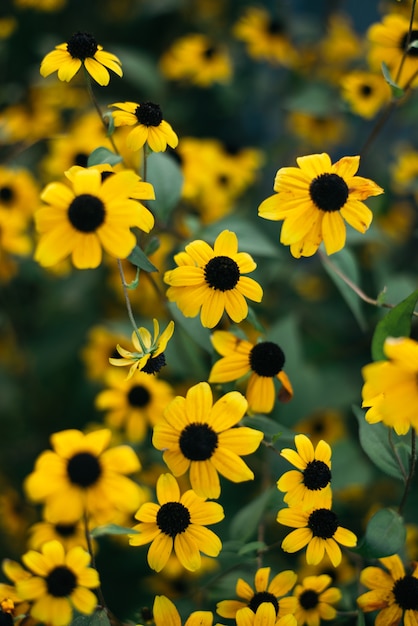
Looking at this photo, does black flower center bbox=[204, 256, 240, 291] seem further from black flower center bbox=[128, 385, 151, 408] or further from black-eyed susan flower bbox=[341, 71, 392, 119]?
black-eyed susan flower bbox=[341, 71, 392, 119]

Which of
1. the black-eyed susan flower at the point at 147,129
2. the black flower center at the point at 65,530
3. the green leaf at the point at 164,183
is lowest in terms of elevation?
the black flower center at the point at 65,530

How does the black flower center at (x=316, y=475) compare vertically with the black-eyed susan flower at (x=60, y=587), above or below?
above

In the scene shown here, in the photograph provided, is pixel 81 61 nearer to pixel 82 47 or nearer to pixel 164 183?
pixel 82 47

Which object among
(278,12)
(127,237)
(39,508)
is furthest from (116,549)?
(278,12)

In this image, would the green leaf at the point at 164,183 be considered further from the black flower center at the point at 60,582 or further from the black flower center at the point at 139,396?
the black flower center at the point at 60,582

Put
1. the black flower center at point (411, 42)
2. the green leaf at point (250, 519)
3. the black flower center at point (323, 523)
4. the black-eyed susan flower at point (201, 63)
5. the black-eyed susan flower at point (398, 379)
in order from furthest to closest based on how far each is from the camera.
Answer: the black-eyed susan flower at point (201, 63), the black flower center at point (411, 42), the green leaf at point (250, 519), the black flower center at point (323, 523), the black-eyed susan flower at point (398, 379)

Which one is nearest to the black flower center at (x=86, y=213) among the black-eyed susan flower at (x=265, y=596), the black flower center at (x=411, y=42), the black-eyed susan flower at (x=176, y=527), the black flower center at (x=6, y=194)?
the black-eyed susan flower at (x=176, y=527)
